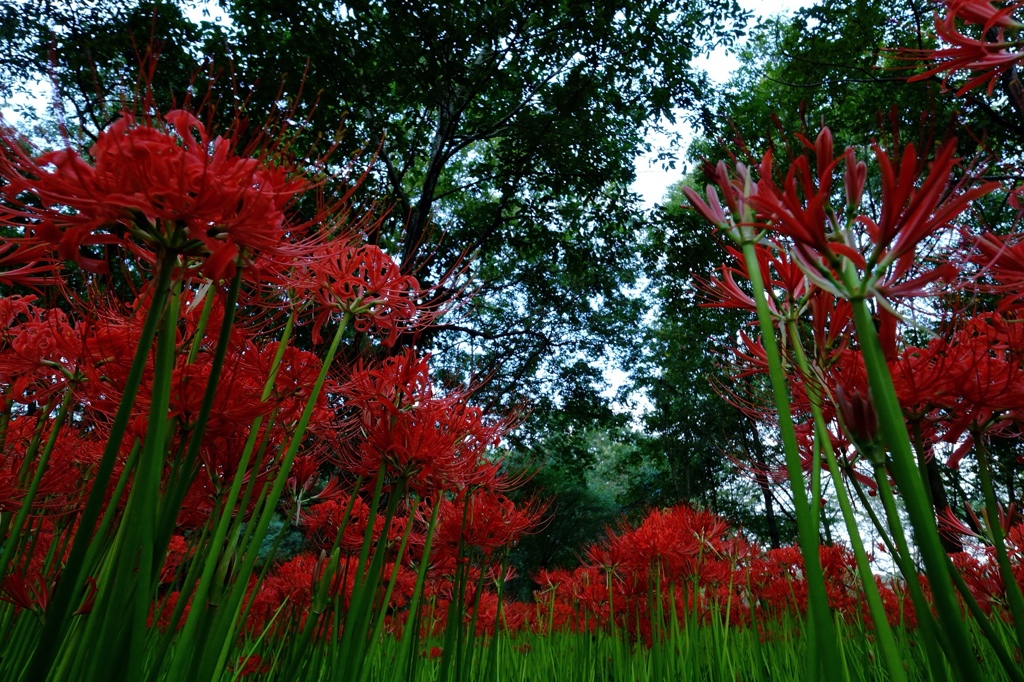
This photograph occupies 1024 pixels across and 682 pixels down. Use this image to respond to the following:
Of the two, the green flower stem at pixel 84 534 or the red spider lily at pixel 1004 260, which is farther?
the red spider lily at pixel 1004 260

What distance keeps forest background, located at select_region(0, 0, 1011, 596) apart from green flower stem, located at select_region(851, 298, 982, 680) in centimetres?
336

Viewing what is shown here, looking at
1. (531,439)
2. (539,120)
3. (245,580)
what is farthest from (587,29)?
(245,580)

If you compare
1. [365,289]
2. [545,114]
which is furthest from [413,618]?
[545,114]

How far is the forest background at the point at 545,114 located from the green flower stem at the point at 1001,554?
2.99 m

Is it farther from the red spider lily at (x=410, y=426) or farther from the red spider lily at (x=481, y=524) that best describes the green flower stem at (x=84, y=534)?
the red spider lily at (x=481, y=524)

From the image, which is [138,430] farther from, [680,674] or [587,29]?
[587,29]

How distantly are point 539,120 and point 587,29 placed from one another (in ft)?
4.20

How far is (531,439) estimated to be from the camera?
10.3m

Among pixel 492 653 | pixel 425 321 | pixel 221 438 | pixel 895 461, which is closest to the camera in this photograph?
pixel 895 461

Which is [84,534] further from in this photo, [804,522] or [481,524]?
[481,524]

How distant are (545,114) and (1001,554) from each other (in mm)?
8245

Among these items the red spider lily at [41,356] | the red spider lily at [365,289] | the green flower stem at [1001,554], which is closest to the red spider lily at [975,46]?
→ the green flower stem at [1001,554]

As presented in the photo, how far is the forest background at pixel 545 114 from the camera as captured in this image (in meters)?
6.34

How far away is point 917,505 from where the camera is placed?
1.86 feet
